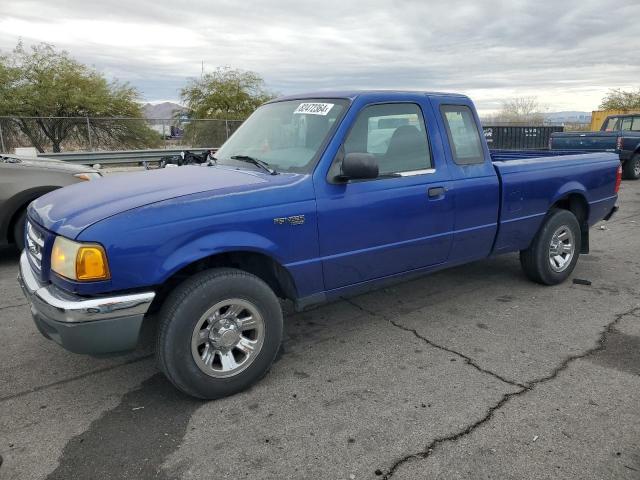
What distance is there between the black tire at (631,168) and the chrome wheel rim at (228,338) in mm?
15274

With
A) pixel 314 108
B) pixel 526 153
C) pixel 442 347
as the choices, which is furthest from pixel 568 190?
pixel 314 108

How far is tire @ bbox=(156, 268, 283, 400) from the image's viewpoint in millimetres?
2887

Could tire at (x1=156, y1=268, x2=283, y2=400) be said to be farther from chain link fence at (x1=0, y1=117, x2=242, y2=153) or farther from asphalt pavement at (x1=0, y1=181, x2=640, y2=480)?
chain link fence at (x1=0, y1=117, x2=242, y2=153)

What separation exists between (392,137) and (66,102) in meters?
20.4

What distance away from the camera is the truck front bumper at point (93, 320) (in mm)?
2693

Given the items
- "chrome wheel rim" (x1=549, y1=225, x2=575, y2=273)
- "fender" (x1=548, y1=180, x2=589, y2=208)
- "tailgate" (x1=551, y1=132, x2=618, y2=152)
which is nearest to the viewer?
"fender" (x1=548, y1=180, x2=589, y2=208)

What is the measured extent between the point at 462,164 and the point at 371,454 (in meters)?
2.55

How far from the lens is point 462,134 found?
14.4ft

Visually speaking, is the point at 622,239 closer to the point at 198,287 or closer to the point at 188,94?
the point at 198,287

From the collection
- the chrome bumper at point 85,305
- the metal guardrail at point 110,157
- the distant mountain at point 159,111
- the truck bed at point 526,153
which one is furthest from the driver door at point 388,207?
the distant mountain at point 159,111

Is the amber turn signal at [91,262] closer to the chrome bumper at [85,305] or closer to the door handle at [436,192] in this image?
the chrome bumper at [85,305]

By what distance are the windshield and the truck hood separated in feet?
0.82

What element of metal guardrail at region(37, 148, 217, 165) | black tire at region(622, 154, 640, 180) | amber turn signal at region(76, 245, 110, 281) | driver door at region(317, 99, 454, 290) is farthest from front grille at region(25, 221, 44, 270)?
black tire at region(622, 154, 640, 180)

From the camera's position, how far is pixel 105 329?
8.98ft
